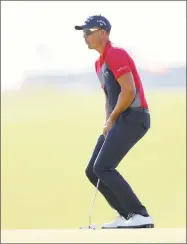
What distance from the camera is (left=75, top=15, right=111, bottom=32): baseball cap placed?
10305 mm

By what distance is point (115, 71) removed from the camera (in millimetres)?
10070

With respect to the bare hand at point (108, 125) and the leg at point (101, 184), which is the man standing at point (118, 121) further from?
the leg at point (101, 184)

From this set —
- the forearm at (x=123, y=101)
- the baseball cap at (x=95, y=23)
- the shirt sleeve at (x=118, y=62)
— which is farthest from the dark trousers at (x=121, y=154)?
the baseball cap at (x=95, y=23)

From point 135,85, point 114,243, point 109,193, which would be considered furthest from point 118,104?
point 114,243

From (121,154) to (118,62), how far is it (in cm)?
84

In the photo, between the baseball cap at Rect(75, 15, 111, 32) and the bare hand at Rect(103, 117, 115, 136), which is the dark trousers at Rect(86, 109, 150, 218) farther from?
the baseball cap at Rect(75, 15, 111, 32)

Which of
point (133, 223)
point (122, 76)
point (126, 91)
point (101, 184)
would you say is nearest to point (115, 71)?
point (122, 76)

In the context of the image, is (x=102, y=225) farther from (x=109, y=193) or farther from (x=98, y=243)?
(x=98, y=243)

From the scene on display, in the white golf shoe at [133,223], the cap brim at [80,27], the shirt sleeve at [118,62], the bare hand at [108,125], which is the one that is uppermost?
the cap brim at [80,27]

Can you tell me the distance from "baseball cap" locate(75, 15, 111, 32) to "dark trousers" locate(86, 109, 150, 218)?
0.82 m

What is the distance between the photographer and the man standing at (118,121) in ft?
33.1

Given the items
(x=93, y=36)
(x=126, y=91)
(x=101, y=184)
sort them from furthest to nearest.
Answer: (x=101, y=184), (x=93, y=36), (x=126, y=91)

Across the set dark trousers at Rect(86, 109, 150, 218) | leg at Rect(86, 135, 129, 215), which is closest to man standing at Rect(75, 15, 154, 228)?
dark trousers at Rect(86, 109, 150, 218)

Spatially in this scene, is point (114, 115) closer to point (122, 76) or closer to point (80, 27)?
point (122, 76)
